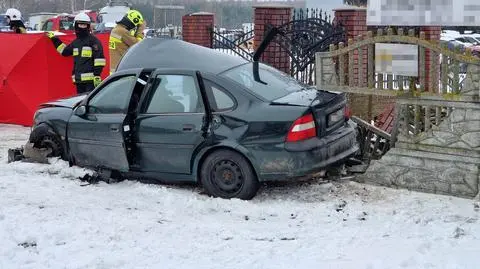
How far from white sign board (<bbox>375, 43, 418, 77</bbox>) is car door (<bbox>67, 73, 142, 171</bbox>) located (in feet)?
8.98

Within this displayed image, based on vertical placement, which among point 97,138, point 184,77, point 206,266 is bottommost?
point 206,266

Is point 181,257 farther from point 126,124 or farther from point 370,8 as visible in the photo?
point 370,8

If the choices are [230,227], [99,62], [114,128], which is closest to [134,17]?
[99,62]

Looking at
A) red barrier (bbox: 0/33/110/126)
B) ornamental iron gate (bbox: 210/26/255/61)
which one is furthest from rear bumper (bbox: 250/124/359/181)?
ornamental iron gate (bbox: 210/26/255/61)

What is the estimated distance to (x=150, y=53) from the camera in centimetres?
715

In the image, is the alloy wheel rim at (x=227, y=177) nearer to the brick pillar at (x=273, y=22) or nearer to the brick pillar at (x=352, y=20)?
the brick pillar at (x=273, y=22)

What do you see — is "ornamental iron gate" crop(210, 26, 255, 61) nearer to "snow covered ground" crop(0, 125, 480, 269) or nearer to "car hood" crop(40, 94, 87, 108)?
"car hood" crop(40, 94, 87, 108)

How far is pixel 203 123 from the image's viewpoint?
21.0 feet

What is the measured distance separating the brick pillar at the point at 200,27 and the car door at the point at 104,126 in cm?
782

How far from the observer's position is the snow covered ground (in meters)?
4.70

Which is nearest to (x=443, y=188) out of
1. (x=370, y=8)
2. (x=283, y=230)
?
(x=283, y=230)

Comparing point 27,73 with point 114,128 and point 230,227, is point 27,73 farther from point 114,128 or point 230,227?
point 230,227

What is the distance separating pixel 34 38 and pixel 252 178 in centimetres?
608

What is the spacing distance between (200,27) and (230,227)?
32.9 ft
